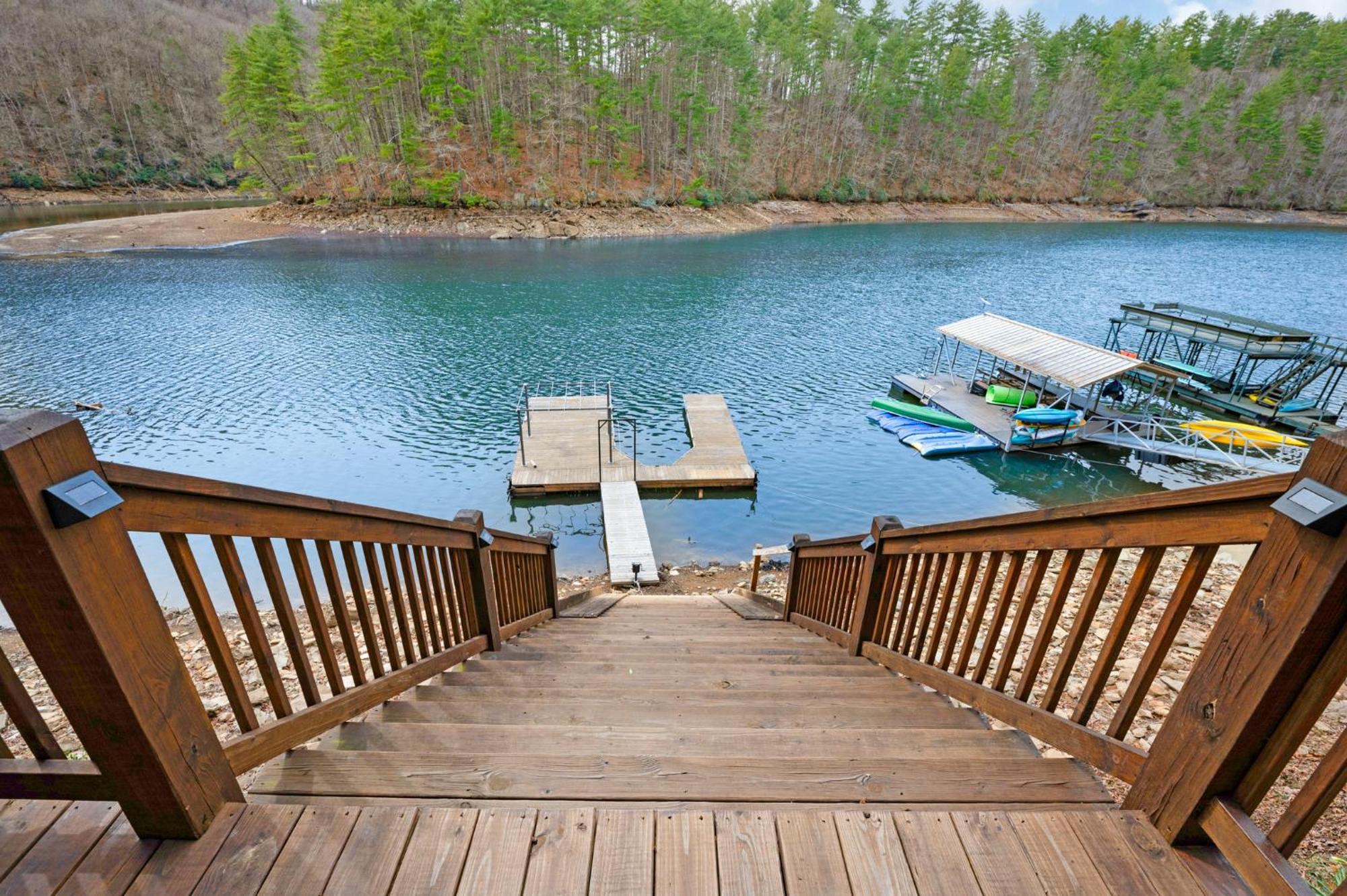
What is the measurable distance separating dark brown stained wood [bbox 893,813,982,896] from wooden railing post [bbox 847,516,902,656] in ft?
5.81

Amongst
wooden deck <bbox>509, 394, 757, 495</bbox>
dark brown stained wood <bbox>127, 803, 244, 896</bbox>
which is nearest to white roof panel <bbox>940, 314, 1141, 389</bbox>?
wooden deck <bbox>509, 394, 757, 495</bbox>

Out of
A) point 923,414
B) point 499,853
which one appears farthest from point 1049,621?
point 923,414

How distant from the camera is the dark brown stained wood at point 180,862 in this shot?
1.54m

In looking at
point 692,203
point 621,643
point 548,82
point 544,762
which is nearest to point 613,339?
point 621,643

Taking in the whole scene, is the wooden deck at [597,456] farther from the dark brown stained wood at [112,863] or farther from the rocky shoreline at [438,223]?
the rocky shoreline at [438,223]

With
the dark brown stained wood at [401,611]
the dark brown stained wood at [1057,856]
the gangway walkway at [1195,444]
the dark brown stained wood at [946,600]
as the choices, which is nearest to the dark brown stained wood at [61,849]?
the dark brown stained wood at [401,611]

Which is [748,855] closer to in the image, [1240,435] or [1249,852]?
[1249,852]

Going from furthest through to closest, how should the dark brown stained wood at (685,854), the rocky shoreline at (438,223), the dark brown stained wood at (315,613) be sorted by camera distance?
the rocky shoreline at (438,223) → the dark brown stained wood at (315,613) → the dark brown stained wood at (685,854)

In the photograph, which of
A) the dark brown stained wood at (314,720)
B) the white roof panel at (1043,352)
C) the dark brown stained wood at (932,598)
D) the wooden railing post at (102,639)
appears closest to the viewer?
the wooden railing post at (102,639)

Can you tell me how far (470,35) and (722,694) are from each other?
193 feet

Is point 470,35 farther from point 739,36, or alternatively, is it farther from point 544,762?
point 544,762

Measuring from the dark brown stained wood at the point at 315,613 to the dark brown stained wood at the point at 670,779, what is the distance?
0.29 metres

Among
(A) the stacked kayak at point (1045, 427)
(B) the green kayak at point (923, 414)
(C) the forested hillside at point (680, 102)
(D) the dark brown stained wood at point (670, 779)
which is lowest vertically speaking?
(B) the green kayak at point (923, 414)

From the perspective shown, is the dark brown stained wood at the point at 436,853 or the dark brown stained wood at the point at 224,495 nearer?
the dark brown stained wood at the point at 224,495
